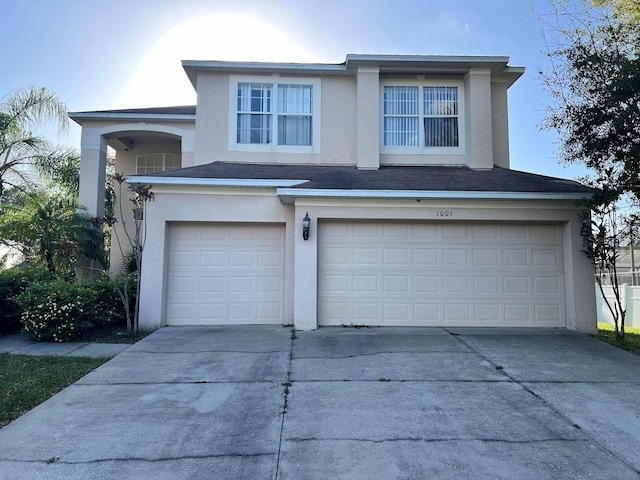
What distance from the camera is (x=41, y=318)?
311 inches

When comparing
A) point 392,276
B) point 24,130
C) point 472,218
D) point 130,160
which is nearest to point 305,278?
point 392,276

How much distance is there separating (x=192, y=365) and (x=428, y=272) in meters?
5.25

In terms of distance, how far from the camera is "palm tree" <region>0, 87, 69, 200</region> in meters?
13.7

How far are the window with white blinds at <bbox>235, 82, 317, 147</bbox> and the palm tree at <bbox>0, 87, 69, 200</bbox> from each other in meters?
7.39

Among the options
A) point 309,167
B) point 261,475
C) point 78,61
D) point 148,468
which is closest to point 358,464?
point 261,475

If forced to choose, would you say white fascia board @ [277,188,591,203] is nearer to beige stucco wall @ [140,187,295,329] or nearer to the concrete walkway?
beige stucco wall @ [140,187,295,329]

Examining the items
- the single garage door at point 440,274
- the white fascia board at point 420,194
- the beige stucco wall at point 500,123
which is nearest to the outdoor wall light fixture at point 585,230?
the single garage door at point 440,274

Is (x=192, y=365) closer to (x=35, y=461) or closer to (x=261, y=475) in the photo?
(x=35, y=461)

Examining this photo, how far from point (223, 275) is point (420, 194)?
4.62 meters

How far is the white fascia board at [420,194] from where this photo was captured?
8.55 meters

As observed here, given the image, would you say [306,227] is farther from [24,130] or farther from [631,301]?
[631,301]

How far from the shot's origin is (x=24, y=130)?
45.8ft

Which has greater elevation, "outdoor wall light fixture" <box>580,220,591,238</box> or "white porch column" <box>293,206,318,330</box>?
"outdoor wall light fixture" <box>580,220,591,238</box>

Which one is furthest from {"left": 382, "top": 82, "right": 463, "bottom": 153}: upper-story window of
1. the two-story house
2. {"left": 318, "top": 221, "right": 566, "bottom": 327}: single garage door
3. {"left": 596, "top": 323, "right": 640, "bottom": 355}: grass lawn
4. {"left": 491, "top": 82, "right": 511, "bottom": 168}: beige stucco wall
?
{"left": 596, "top": 323, "right": 640, "bottom": 355}: grass lawn
